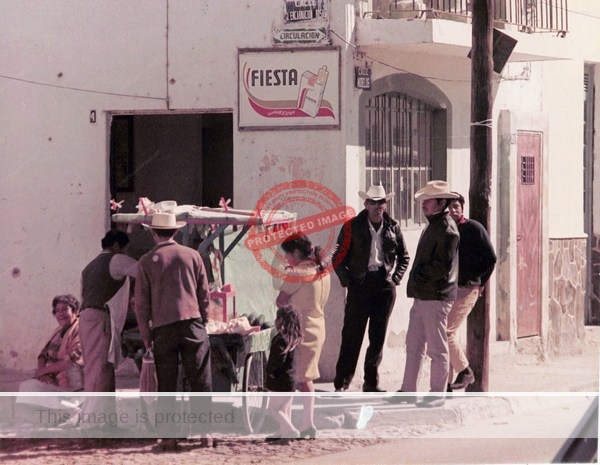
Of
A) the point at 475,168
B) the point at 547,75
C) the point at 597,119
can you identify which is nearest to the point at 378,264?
the point at 475,168

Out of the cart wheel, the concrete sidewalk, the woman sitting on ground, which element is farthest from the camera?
the concrete sidewalk

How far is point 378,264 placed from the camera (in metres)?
11.7

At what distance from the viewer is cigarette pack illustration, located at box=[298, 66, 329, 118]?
12.7 meters

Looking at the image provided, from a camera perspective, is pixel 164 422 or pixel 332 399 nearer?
pixel 164 422

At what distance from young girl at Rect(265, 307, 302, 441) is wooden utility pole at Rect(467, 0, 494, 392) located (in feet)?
8.52

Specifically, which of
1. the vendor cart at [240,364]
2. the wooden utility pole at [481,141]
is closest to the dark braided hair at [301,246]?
the vendor cart at [240,364]

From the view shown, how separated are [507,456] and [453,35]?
4.83 metres

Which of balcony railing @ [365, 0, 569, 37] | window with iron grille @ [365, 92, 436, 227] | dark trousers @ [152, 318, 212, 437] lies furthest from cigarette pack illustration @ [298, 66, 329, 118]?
dark trousers @ [152, 318, 212, 437]

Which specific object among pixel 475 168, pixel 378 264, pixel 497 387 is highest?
pixel 475 168

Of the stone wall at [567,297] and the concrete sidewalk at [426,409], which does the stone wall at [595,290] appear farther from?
the concrete sidewalk at [426,409]

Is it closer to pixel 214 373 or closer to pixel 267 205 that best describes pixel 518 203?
pixel 267 205

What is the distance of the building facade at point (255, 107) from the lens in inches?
500

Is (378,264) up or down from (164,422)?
up

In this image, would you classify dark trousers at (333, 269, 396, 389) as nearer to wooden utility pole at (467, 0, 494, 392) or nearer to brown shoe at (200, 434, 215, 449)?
wooden utility pole at (467, 0, 494, 392)
